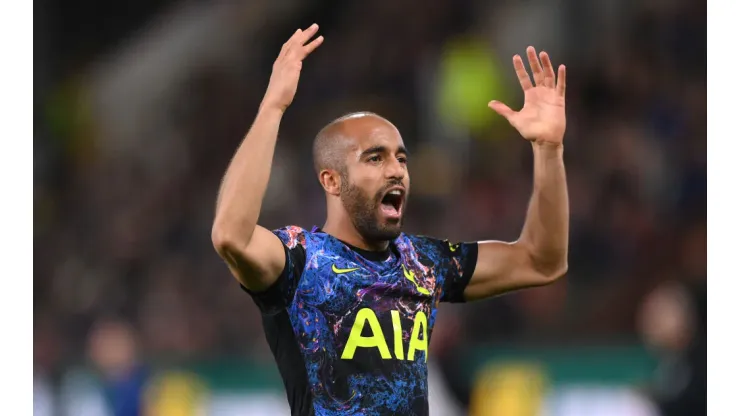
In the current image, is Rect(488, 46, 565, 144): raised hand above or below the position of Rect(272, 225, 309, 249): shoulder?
above

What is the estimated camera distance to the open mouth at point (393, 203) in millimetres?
3996

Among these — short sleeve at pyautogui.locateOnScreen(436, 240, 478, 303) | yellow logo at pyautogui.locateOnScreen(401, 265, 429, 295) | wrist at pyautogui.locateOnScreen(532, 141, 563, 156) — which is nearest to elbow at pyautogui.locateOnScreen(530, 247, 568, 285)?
short sleeve at pyautogui.locateOnScreen(436, 240, 478, 303)

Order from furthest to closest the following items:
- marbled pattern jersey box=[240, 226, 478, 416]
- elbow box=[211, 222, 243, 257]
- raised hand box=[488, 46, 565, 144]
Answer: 1. raised hand box=[488, 46, 565, 144]
2. marbled pattern jersey box=[240, 226, 478, 416]
3. elbow box=[211, 222, 243, 257]

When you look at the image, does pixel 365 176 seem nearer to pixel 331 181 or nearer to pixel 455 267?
pixel 331 181

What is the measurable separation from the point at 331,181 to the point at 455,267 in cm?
65

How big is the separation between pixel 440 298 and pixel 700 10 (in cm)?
630

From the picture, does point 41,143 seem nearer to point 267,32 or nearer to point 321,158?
point 267,32

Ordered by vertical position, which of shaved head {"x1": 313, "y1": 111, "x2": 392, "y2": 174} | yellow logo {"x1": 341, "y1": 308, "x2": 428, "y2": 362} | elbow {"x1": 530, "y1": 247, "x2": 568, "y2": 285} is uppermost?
shaved head {"x1": 313, "y1": 111, "x2": 392, "y2": 174}

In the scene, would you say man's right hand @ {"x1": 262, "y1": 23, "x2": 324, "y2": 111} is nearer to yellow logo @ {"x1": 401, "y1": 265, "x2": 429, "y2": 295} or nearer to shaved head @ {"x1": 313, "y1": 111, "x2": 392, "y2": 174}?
shaved head @ {"x1": 313, "y1": 111, "x2": 392, "y2": 174}

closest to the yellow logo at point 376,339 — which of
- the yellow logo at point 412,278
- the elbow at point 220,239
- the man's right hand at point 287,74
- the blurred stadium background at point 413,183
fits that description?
the yellow logo at point 412,278

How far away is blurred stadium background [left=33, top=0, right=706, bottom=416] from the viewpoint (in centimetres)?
779

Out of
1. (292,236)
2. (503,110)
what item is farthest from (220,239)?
(503,110)

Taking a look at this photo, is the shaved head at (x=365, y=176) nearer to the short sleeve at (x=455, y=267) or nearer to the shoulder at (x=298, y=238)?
the shoulder at (x=298, y=238)

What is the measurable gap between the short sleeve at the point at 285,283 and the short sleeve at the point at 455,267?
2.26 feet
